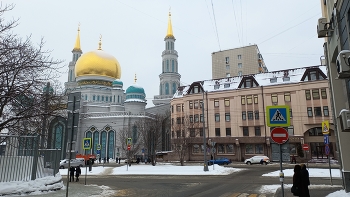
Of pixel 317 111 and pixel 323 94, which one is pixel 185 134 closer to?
pixel 317 111

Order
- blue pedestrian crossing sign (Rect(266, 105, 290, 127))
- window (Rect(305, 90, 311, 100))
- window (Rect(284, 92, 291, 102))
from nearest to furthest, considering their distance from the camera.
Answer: blue pedestrian crossing sign (Rect(266, 105, 290, 127)) → window (Rect(305, 90, 311, 100)) → window (Rect(284, 92, 291, 102))

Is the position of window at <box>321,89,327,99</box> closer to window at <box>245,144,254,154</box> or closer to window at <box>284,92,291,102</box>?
window at <box>284,92,291,102</box>

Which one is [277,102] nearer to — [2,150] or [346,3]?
[346,3]

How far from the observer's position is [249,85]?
148ft

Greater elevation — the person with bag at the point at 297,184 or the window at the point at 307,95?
the window at the point at 307,95

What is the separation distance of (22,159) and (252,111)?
1417 inches

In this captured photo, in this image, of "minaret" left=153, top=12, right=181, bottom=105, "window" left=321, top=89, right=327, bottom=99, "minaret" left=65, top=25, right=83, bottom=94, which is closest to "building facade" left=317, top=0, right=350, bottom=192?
"window" left=321, top=89, right=327, bottom=99

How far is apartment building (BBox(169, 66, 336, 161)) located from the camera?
3928 cm

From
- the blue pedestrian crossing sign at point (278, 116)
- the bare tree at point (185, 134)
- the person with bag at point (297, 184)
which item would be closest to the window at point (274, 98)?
the bare tree at point (185, 134)

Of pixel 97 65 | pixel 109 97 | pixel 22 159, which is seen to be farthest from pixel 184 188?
pixel 97 65

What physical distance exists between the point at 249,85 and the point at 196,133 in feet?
38.5

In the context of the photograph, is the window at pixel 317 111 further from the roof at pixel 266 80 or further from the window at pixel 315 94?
the roof at pixel 266 80

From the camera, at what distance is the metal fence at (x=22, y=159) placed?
1155 centimetres

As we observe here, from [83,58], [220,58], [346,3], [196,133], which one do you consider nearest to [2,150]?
[346,3]
